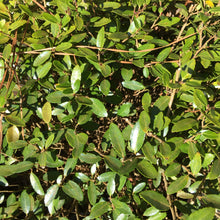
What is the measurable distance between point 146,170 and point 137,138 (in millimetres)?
114

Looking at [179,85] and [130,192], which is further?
[130,192]

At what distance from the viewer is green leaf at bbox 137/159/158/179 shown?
86cm

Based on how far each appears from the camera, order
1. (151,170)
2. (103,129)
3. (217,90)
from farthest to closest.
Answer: (103,129) < (217,90) < (151,170)

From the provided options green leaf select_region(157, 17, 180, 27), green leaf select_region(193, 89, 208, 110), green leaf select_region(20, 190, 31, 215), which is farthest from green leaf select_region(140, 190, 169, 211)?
green leaf select_region(157, 17, 180, 27)

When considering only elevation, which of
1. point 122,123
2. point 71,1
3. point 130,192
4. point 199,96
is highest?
point 71,1

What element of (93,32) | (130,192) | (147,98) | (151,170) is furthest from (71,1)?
(130,192)

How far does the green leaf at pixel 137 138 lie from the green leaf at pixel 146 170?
1.9 inches

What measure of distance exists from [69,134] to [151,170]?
12.9 inches

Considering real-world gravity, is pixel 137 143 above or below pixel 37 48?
below

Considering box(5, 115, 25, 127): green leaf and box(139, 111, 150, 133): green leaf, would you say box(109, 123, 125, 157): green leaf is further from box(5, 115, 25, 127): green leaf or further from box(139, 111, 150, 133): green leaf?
box(5, 115, 25, 127): green leaf

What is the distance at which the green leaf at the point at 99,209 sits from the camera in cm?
100

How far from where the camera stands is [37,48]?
41.5 inches

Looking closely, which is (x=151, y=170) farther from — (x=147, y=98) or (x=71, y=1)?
(x=71, y=1)

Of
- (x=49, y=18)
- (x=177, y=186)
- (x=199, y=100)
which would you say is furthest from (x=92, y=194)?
(x=49, y=18)
